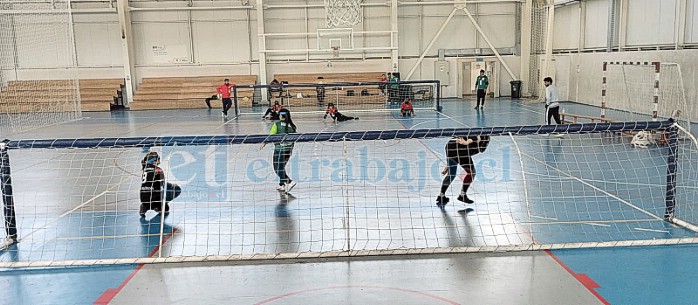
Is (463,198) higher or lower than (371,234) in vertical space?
higher

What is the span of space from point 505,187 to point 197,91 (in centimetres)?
2445

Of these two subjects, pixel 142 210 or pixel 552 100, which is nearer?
pixel 142 210

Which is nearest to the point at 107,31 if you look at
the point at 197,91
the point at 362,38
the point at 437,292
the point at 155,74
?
the point at 155,74

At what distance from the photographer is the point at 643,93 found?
20.3 m

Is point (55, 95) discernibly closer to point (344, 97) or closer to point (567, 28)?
point (344, 97)

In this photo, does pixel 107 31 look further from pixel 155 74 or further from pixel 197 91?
pixel 197 91

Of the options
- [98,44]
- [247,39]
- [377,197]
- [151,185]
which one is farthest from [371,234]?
[98,44]

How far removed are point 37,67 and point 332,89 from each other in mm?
16899

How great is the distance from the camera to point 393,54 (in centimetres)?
3123

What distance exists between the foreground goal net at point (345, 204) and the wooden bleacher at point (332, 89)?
1578 centimetres

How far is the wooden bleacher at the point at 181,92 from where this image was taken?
100 ft

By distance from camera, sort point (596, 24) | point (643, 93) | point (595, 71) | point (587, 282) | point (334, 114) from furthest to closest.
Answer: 1. point (596, 24)
2. point (595, 71)
3. point (334, 114)
4. point (643, 93)
5. point (587, 282)

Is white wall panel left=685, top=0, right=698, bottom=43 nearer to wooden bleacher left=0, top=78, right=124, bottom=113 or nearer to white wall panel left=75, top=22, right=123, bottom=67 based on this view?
wooden bleacher left=0, top=78, right=124, bottom=113

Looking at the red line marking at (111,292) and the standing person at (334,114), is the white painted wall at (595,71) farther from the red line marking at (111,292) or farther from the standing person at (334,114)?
the red line marking at (111,292)
